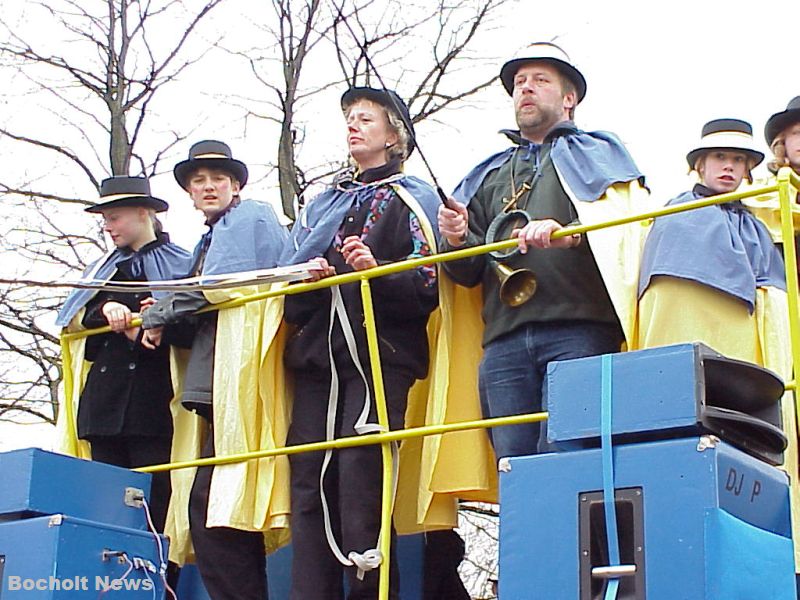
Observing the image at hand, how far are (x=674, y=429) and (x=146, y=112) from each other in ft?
29.7

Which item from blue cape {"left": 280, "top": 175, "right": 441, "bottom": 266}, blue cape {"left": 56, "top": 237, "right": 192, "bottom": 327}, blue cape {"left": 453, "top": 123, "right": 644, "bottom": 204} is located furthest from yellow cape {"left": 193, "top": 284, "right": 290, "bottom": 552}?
blue cape {"left": 453, "top": 123, "right": 644, "bottom": 204}

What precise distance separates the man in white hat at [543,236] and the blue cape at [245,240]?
902 mm

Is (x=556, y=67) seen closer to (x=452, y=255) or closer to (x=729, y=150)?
(x=729, y=150)

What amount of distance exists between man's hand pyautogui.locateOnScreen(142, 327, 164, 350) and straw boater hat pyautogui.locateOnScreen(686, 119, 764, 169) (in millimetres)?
2302

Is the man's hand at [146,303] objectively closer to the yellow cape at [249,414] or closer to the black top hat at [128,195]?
the yellow cape at [249,414]

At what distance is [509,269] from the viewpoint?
4.88m

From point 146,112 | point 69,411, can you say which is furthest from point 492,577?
point 69,411

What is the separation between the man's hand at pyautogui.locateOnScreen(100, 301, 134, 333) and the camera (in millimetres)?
5738

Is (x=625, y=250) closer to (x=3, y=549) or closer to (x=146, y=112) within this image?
(x=3, y=549)

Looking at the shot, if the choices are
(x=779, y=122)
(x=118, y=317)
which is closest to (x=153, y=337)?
(x=118, y=317)

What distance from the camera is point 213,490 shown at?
5336mm

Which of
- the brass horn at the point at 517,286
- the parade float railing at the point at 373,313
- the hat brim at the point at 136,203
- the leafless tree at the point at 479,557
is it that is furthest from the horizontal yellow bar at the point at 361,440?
the leafless tree at the point at 479,557

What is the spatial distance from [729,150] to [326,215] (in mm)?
1609

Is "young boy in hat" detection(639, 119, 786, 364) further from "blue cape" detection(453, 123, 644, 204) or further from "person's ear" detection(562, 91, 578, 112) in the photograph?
"person's ear" detection(562, 91, 578, 112)
